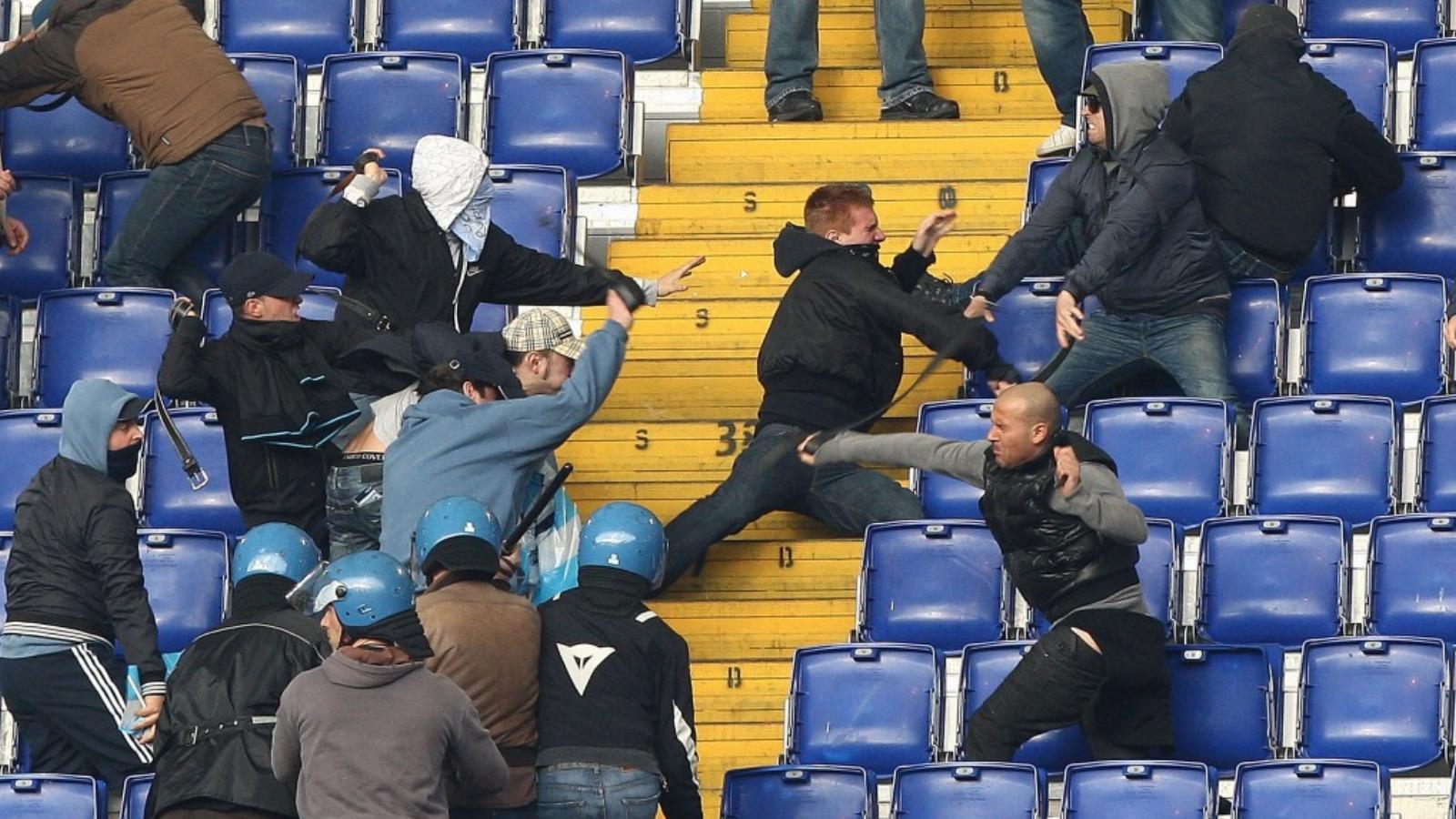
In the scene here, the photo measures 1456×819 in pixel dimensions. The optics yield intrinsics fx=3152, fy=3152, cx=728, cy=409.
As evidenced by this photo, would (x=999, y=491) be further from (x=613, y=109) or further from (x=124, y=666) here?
(x=613, y=109)

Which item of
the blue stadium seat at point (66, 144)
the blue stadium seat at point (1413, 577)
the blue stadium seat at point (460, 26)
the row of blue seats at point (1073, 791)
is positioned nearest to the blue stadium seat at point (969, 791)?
the row of blue seats at point (1073, 791)

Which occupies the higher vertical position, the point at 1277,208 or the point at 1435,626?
the point at 1277,208

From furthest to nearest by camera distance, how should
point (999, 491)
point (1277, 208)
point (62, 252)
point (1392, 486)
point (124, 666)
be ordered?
point (62, 252) → point (1277, 208) → point (1392, 486) → point (124, 666) → point (999, 491)

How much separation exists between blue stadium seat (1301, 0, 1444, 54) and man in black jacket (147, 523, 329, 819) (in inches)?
254

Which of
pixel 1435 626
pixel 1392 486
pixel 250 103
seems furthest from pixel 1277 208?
pixel 250 103

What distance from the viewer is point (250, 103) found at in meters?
11.7

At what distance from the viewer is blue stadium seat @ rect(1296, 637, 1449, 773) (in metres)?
9.48

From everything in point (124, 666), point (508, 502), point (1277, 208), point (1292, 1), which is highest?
point (1292, 1)

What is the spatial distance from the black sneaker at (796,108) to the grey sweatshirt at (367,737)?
17.9 ft

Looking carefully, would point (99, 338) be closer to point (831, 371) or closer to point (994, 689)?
point (831, 371)

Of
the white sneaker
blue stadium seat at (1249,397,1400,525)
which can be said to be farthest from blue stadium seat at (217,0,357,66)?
blue stadium seat at (1249,397,1400,525)

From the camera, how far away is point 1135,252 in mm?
10844

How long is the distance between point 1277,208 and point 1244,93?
0.45 m

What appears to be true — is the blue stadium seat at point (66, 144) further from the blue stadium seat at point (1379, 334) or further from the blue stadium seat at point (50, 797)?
the blue stadium seat at point (1379, 334)
